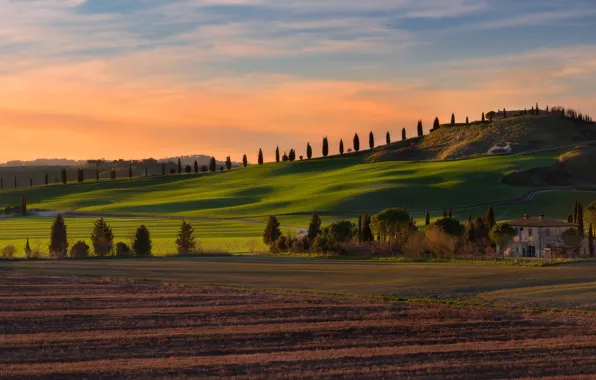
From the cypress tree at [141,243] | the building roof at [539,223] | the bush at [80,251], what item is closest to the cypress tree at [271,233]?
the cypress tree at [141,243]

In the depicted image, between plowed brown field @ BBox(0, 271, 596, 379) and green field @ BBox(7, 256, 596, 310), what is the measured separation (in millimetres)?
5375

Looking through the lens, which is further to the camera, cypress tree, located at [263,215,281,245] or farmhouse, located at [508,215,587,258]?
cypress tree, located at [263,215,281,245]

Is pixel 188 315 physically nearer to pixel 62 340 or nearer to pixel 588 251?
pixel 62 340

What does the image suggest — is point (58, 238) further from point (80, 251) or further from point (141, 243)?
point (141, 243)

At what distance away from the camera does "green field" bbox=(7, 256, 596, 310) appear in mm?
52375

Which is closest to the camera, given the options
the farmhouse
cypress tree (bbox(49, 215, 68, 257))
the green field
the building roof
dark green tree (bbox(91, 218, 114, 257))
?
the green field

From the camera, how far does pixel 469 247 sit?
8900 centimetres

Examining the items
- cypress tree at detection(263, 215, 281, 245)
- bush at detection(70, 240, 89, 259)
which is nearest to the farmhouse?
cypress tree at detection(263, 215, 281, 245)

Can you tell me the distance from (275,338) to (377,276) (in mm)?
26793

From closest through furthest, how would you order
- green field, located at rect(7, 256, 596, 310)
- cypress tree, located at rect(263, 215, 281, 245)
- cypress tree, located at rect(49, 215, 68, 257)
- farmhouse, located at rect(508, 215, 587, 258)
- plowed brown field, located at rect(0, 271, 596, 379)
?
plowed brown field, located at rect(0, 271, 596, 379)
green field, located at rect(7, 256, 596, 310)
farmhouse, located at rect(508, 215, 587, 258)
cypress tree, located at rect(49, 215, 68, 257)
cypress tree, located at rect(263, 215, 281, 245)

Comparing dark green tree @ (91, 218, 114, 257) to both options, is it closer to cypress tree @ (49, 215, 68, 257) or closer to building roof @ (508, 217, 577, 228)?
cypress tree @ (49, 215, 68, 257)

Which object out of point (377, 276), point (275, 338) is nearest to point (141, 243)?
point (377, 276)

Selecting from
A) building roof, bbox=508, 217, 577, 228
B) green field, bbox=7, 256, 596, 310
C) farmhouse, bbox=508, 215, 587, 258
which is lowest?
green field, bbox=7, 256, 596, 310

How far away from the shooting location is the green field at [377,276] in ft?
172
